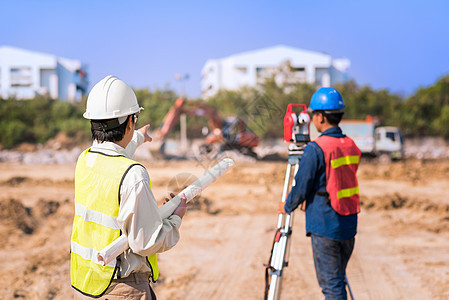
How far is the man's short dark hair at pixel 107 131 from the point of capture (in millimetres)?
1622

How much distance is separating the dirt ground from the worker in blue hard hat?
71cm

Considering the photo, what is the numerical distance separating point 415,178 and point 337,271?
468 inches

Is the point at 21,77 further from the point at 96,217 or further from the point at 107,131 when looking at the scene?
the point at 96,217

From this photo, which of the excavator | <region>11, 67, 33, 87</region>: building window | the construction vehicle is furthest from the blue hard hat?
<region>11, 67, 33, 87</region>: building window

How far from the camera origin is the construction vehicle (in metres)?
17.2

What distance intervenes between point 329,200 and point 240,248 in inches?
143

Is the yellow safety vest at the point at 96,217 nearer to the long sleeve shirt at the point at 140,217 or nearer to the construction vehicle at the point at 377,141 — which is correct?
the long sleeve shirt at the point at 140,217

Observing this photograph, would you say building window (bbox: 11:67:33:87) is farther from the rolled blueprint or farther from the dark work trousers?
the rolled blueprint

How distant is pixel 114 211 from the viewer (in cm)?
150

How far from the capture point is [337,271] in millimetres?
2469

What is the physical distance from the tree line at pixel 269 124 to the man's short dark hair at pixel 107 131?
72.2ft

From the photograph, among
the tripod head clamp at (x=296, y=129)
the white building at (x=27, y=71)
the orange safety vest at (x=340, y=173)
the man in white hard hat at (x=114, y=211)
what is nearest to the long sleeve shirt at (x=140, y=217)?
the man in white hard hat at (x=114, y=211)

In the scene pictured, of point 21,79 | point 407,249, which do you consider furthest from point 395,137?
point 21,79

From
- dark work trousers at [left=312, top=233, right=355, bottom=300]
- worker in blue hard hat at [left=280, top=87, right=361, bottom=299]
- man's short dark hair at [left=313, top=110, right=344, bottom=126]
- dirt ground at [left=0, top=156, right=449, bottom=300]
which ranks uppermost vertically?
man's short dark hair at [left=313, top=110, right=344, bottom=126]
